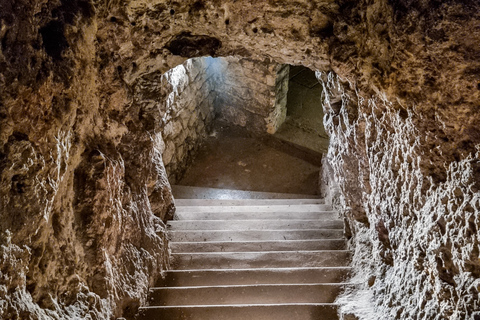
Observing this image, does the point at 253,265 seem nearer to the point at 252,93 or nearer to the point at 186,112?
the point at 186,112

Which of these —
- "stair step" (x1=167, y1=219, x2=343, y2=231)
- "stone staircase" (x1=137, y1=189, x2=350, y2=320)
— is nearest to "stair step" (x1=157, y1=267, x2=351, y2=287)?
"stone staircase" (x1=137, y1=189, x2=350, y2=320)

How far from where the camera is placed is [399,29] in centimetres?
256

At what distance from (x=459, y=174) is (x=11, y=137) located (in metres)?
2.44

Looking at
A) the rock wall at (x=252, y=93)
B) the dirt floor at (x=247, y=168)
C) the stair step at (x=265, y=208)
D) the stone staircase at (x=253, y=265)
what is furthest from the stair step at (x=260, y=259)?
the rock wall at (x=252, y=93)

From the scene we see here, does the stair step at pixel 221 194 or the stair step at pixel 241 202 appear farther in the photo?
the stair step at pixel 221 194

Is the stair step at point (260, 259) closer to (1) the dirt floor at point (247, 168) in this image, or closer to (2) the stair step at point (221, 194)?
(2) the stair step at point (221, 194)

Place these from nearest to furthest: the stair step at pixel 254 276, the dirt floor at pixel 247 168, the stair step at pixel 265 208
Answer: the stair step at pixel 254 276
the stair step at pixel 265 208
the dirt floor at pixel 247 168

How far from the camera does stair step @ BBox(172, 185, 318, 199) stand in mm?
6859

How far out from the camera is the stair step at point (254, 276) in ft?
12.6

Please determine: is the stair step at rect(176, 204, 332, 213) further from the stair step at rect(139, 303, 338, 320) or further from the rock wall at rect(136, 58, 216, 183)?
the stair step at rect(139, 303, 338, 320)

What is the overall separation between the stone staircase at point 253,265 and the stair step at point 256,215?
13 mm

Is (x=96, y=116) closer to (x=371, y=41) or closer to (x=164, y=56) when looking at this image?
(x=164, y=56)

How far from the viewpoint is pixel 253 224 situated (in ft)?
16.1

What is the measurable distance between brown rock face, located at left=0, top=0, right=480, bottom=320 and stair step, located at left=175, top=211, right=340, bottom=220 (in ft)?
3.02
